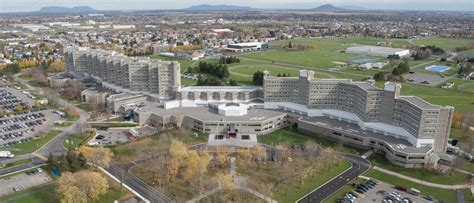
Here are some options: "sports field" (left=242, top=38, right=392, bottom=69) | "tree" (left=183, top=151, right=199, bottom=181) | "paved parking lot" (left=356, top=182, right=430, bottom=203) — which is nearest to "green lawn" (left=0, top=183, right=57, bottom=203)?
"tree" (left=183, top=151, right=199, bottom=181)

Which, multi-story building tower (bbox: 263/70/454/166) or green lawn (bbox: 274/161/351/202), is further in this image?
multi-story building tower (bbox: 263/70/454/166)

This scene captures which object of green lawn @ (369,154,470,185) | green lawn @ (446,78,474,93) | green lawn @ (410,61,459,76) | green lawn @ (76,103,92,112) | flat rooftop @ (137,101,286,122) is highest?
green lawn @ (410,61,459,76)

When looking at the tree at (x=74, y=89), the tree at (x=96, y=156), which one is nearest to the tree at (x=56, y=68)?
the tree at (x=74, y=89)

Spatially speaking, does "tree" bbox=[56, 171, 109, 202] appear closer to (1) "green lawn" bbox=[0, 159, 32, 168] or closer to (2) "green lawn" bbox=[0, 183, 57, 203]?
(2) "green lawn" bbox=[0, 183, 57, 203]

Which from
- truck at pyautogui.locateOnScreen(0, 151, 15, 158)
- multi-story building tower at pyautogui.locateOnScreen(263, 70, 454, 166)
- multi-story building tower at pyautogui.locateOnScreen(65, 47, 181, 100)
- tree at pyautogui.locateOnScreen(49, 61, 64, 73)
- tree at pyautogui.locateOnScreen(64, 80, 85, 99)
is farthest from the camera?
tree at pyautogui.locateOnScreen(49, 61, 64, 73)

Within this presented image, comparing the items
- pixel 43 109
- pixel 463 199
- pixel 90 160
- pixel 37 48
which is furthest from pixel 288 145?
pixel 37 48
